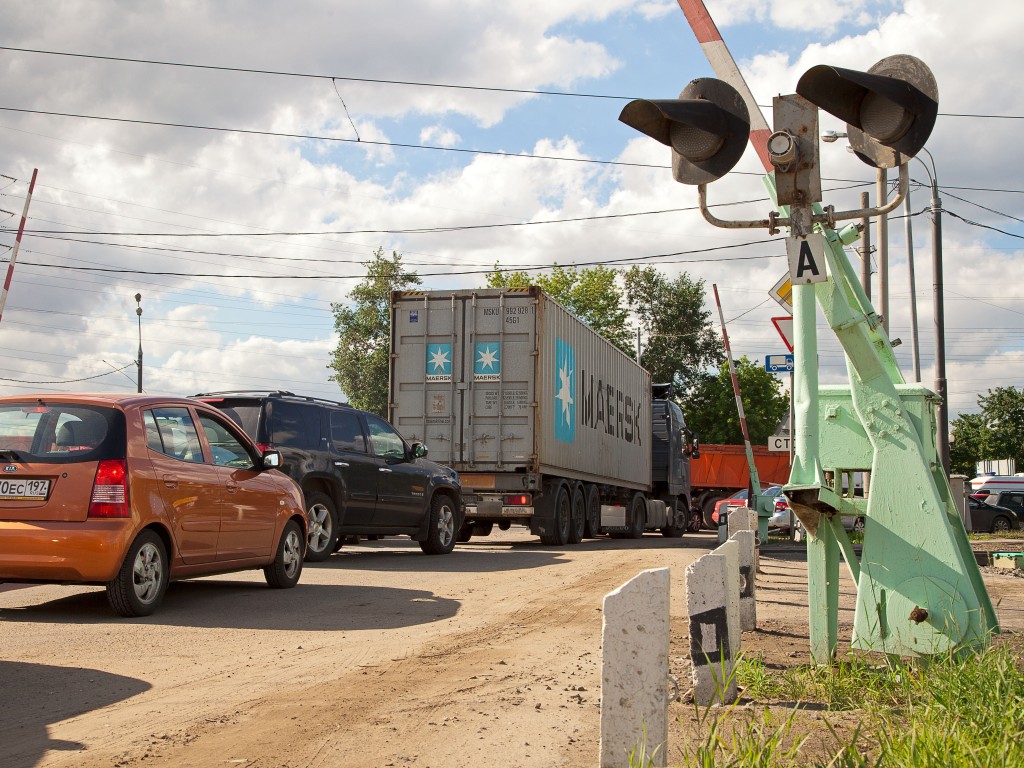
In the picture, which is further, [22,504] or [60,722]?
[22,504]

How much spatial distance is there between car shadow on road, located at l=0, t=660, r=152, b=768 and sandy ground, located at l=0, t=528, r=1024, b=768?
1 centimetres

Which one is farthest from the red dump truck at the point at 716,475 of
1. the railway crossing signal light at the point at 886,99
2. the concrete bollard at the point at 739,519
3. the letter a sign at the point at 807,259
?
the railway crossing signal light at the point at 886,99

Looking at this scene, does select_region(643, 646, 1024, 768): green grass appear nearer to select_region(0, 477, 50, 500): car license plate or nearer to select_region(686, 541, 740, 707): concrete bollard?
select_region(686, 541, 740, 707): concrete bollard

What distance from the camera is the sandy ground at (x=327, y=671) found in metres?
4.46

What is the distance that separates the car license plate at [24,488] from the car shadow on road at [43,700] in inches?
70.1

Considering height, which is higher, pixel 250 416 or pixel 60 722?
pixel 250 416

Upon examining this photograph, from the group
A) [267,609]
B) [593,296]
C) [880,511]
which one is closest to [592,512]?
[267,609]

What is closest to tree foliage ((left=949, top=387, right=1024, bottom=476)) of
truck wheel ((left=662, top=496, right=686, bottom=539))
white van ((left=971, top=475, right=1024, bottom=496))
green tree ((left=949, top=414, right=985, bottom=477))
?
green tree ((left=949, top=414, right=985, bottom=477))

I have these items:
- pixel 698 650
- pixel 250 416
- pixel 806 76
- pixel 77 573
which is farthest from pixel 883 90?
pixel 250 416

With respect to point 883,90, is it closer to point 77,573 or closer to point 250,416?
point 77,573

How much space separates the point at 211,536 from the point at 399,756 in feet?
16.6

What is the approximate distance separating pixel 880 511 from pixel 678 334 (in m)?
69.3

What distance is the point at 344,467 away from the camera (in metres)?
13.4

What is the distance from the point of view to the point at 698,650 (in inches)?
202
